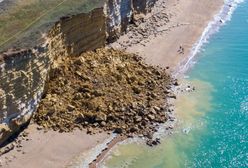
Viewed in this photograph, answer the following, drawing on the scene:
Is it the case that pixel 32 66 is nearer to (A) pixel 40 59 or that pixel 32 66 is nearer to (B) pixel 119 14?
(A) pixel 40 59

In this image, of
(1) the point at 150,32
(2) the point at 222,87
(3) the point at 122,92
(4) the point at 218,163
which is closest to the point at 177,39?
(1) the point at 150,32

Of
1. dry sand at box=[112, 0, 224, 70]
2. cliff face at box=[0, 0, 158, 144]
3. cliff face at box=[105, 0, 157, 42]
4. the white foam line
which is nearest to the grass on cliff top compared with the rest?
cliff face at box=[0, 0, 158, 144]

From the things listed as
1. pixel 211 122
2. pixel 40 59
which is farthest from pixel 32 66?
pixel 211 122

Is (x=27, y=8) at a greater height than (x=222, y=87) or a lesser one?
greater

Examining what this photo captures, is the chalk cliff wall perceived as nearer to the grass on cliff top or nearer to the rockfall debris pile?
the grass on cliff top

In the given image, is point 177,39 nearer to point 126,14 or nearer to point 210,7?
point 126,14

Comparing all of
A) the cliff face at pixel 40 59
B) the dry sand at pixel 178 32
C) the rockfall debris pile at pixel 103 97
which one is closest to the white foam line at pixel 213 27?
the dry sand at pixel 178 32
